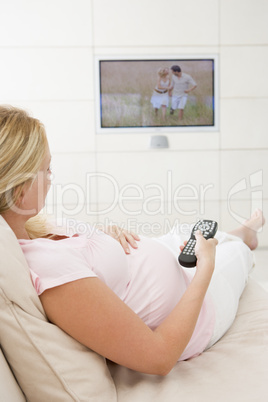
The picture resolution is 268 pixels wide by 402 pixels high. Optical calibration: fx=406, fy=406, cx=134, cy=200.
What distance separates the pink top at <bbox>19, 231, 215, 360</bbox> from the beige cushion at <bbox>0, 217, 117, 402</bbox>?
6cm

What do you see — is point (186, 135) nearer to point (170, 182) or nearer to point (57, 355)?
point (170, 182)

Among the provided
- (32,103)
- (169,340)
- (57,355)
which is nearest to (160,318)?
(169,340)

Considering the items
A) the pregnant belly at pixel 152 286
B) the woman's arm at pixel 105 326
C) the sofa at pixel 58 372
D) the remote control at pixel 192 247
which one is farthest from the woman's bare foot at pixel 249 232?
the woman's arm at pixel 105 326

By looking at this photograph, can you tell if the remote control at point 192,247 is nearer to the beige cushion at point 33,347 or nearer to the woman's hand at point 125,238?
the woman's hand at point 125,238

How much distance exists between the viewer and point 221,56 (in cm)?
374

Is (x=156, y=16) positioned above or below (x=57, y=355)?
above

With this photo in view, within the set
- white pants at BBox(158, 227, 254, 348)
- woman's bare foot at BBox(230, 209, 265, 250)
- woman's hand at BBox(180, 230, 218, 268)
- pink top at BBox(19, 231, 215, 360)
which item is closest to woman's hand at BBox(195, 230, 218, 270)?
woman's hand at BBox(180, 230, 218, 268)

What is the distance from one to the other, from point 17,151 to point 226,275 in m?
0.94

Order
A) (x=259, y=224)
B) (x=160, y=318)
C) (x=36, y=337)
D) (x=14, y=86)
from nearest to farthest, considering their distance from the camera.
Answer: (x=36, y=337)
(x=160, y=318)
(x=259, y=224)
(x=14, y=86)

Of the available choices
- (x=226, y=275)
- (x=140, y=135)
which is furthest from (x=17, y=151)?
(x=140, y=135)

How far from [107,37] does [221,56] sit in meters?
1.06

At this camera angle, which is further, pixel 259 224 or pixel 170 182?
pixel 170 182

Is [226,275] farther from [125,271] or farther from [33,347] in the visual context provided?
[33,347]

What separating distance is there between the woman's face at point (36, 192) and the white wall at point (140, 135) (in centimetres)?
276
